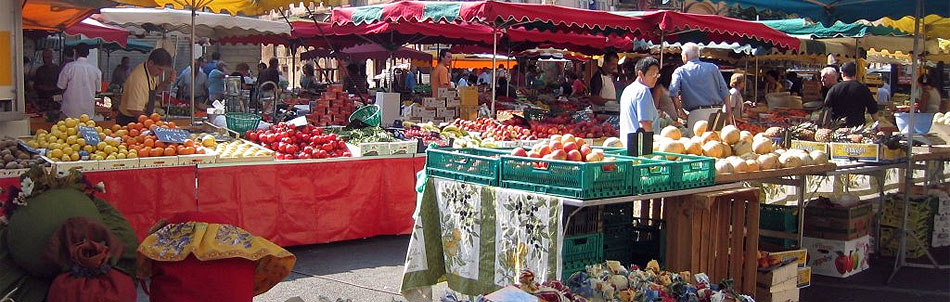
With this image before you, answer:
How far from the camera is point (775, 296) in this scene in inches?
226

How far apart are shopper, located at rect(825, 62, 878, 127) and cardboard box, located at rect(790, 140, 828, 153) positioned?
242cm

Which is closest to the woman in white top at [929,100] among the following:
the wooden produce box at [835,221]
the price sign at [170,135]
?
the wooden produce box at [835,221]

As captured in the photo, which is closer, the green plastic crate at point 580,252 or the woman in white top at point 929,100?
the green plastic crate at point 580,252

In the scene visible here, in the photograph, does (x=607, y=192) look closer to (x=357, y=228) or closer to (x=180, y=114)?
(x=357, y=228)

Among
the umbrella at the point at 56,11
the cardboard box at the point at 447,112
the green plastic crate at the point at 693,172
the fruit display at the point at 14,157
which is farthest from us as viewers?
the cardboard box at the point at 447,112

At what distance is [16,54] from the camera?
25.0 ft

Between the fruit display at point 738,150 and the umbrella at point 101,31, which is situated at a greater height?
the umbrella at point 101,31

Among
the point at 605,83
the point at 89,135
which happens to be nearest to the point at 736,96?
the point at 605,83

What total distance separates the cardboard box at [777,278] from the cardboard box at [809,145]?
1.88 meters

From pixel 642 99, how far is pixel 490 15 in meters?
2.93

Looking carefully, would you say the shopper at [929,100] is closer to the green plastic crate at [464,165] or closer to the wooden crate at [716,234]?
the wooden crate at [716,234]

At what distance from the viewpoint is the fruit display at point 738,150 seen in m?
5.80

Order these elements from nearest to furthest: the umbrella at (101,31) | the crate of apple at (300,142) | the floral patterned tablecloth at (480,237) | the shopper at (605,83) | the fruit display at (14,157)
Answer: the floral patterned tablecloth at (480,237), the fruit display at (14,157), the crate of apple at (300,142), the shopper at (605,83), the umbrella at (101,31)

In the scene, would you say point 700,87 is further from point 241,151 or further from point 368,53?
point 368,53
